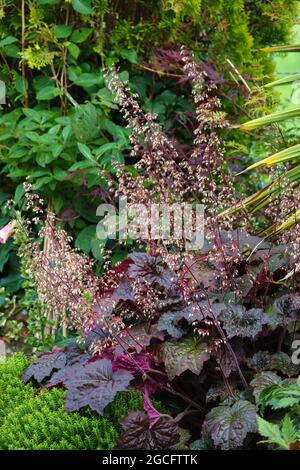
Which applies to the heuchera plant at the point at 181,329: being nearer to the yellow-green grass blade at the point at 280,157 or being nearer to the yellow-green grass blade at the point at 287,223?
the yellow-green grass blade at the point at 287,223

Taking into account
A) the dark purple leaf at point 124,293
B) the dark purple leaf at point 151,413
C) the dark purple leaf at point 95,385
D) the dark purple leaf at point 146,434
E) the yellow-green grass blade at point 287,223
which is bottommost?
the dark purple leaf at point 146,434

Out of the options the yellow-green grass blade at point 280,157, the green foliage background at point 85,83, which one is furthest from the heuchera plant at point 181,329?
the green foliage background at point 85,83

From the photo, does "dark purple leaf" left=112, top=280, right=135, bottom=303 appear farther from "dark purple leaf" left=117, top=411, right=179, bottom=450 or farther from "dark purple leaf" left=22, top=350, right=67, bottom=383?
"dark purple leaf" left=117, top=411, right=179, bottom=450

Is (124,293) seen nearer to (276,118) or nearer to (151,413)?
(151,413)

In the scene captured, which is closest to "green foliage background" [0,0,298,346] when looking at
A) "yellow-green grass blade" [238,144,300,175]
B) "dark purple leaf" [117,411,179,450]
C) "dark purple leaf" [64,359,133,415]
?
"yellow-green grass blade" [238,144,300,175]

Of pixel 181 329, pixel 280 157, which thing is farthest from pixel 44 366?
pixel 280 157

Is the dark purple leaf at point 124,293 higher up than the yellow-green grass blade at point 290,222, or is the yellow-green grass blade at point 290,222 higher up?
the yellow-green grass blade at point 290,222

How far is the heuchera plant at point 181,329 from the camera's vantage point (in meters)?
2.05

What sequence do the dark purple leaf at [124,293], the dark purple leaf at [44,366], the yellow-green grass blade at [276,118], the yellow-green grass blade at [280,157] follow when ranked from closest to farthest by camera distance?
the dark purple leaf at [124,293] → the dark purple leaf at [44,366] → the yellow-green grass blade at [280,157] → the yellow-green grass blade at [276,118]

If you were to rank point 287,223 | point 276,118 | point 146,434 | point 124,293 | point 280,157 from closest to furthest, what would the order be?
point 146,434, point 124,293, point 287,223, point 280,157, point 276,118

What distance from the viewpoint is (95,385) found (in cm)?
206

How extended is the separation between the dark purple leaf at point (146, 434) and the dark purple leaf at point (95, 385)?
8 cm

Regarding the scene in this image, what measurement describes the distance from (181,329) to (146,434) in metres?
0.35

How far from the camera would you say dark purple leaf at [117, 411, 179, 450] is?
Answer: 6.49 ft
